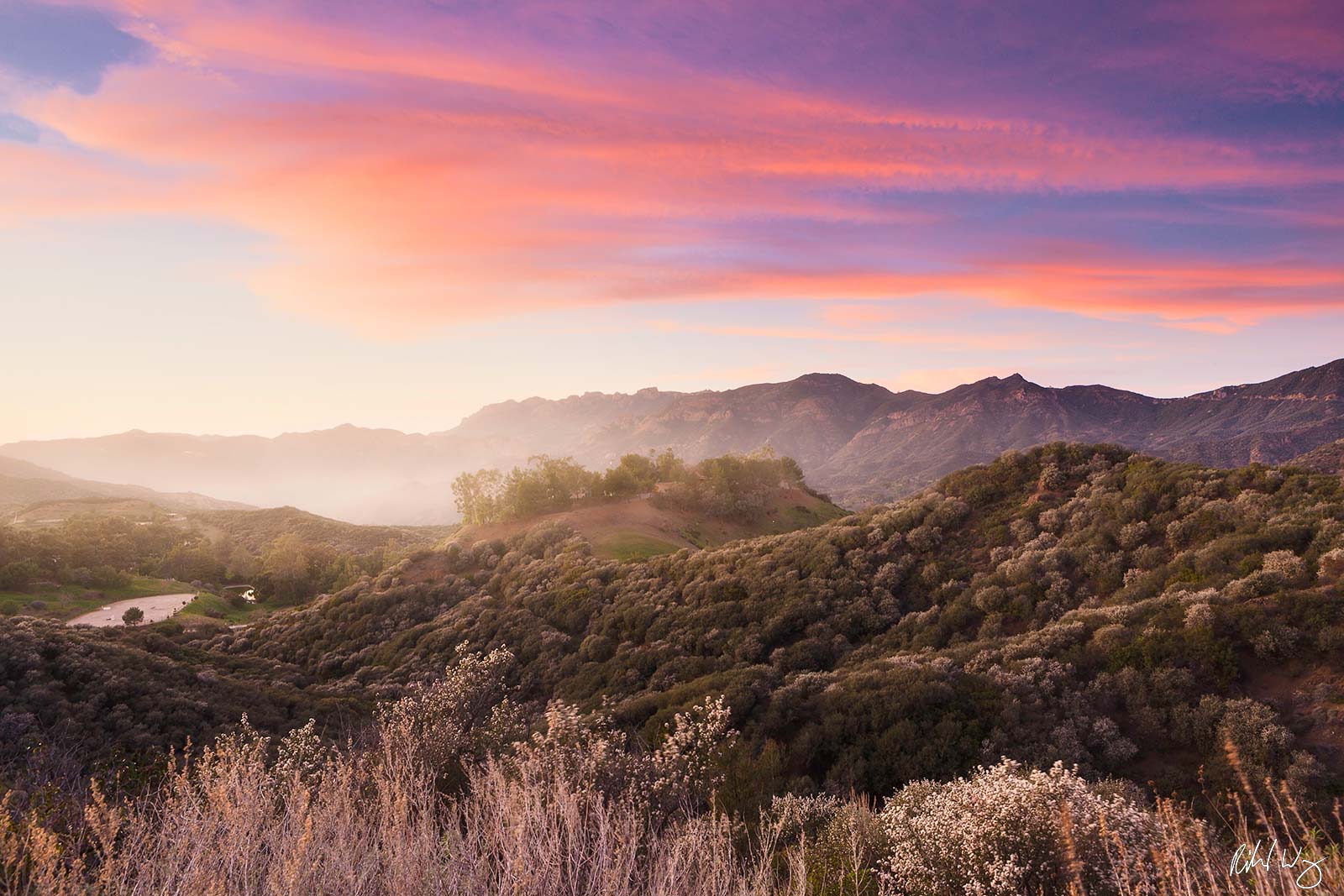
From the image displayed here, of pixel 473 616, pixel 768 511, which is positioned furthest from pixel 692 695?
pixel 768 511

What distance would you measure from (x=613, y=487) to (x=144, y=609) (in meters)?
45.7

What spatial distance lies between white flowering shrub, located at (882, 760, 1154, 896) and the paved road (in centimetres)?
6103

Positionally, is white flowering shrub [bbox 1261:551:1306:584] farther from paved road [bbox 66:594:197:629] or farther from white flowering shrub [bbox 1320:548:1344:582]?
paved road [bbox 66:594:197:629]

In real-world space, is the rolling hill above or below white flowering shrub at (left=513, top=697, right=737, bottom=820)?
below

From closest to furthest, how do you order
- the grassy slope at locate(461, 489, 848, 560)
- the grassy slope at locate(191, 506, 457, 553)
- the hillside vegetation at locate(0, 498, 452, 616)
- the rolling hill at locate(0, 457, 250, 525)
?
the grassy slope at locate(461, 489, 848, 560)
the hillside vegetation at locate(0, 498, 452, 616)
the grassy slope at locate(191, 506, 457, 553)
the rolling hill at locate(0, 457, 250, 525)

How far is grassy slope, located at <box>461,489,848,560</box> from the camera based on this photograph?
49.7 meters

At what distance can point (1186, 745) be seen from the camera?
12.3 meters

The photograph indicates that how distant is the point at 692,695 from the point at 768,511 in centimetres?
4871

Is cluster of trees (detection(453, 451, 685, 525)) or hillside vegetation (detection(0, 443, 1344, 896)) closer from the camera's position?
hillside vegetation (detection(0, 443, 1344, 896))

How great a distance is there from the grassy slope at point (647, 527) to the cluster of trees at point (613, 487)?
5.50 feet

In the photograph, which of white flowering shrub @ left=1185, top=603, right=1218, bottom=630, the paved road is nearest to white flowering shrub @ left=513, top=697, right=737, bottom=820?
white flowering shrub @ left=1185, top=603, right=1218, bottom=630

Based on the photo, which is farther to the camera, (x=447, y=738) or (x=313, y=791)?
(x=447, y=738)

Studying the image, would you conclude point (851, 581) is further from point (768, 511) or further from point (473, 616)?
point (768, 511)

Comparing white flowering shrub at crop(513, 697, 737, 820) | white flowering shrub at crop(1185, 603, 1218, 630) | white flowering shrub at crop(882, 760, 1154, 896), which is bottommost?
white flowering shrub at crop(513, 697, 737, 820)
